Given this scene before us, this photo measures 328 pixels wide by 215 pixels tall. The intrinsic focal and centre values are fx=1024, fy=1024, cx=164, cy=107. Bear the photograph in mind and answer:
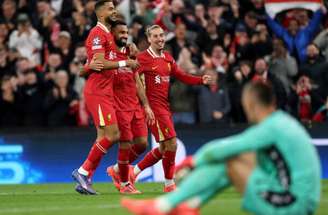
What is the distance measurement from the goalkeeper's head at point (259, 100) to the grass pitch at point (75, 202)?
9.10 ft

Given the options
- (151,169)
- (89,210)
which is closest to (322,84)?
(151,169)

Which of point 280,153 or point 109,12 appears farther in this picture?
point 109,12

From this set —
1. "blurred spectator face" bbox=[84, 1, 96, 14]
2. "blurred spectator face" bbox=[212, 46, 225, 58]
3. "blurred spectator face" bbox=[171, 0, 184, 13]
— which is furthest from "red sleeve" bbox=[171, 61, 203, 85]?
"blurred spectator face" bbox=[84, 1, 96, 14]

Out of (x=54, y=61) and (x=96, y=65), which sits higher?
(x=96, y=65)

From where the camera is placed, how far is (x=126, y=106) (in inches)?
583

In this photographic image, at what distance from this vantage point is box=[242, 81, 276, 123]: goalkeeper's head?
8234 mm

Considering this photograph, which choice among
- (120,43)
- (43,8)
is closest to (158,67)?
(120,43)

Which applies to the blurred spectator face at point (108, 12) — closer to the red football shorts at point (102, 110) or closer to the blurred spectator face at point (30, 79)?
the red football shorts at point (102, 110)

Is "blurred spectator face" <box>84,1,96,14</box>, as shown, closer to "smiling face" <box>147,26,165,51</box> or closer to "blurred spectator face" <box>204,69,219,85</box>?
"blurred spectator face" <box>204,69,219,85</box>

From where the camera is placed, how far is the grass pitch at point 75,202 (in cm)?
1140

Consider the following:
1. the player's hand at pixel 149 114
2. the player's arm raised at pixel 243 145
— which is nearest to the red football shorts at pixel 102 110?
the player's hand at pixel 149 114

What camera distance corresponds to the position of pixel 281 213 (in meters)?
8.12

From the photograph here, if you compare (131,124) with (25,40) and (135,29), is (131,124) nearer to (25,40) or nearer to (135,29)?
(135,29)

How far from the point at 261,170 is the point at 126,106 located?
264 inches
